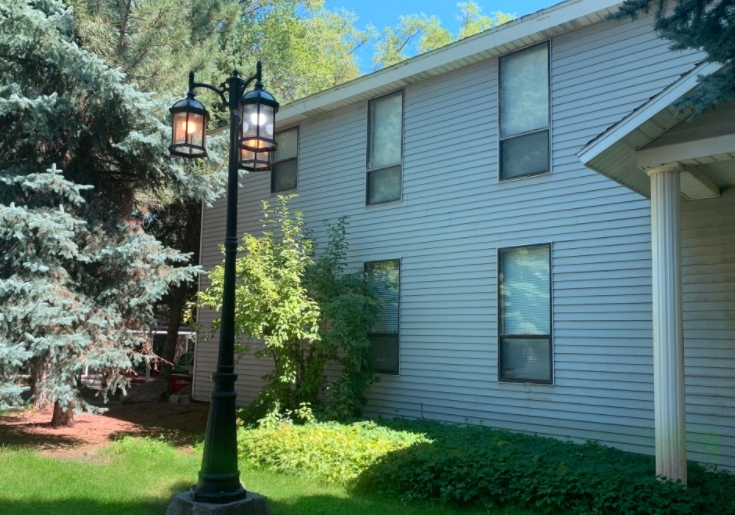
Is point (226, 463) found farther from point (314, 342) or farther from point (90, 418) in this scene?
point (90, 418)

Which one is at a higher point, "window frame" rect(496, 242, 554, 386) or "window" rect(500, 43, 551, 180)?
"window" rect(500, 43, 551, 180)

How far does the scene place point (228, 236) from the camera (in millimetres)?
5930

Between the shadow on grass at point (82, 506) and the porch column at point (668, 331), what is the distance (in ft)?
15.6

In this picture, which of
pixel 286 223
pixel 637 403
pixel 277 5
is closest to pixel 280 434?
pixel 286 223

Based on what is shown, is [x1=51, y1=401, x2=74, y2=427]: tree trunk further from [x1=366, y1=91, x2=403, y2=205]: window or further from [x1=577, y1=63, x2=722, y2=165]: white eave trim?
[x1=577, y1=63, x2=722, y2=165]: white eave trim

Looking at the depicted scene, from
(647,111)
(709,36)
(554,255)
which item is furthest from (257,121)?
(554,255)

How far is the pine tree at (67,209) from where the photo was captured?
31.7 ft

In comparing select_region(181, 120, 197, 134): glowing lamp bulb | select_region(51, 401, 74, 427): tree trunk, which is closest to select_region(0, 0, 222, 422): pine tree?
select_region(51, 401, 74, 427): tree trunk

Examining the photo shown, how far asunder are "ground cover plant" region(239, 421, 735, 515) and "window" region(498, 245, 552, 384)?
94 centimetres

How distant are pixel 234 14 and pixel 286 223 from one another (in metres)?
8.25

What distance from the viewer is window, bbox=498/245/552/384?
9438 mm

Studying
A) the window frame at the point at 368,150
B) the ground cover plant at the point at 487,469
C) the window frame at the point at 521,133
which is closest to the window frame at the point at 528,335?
the ground cover plant at the point at 487,469

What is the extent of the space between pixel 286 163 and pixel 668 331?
9.18m

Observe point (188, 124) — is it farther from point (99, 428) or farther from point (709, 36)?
point (99, 428)
